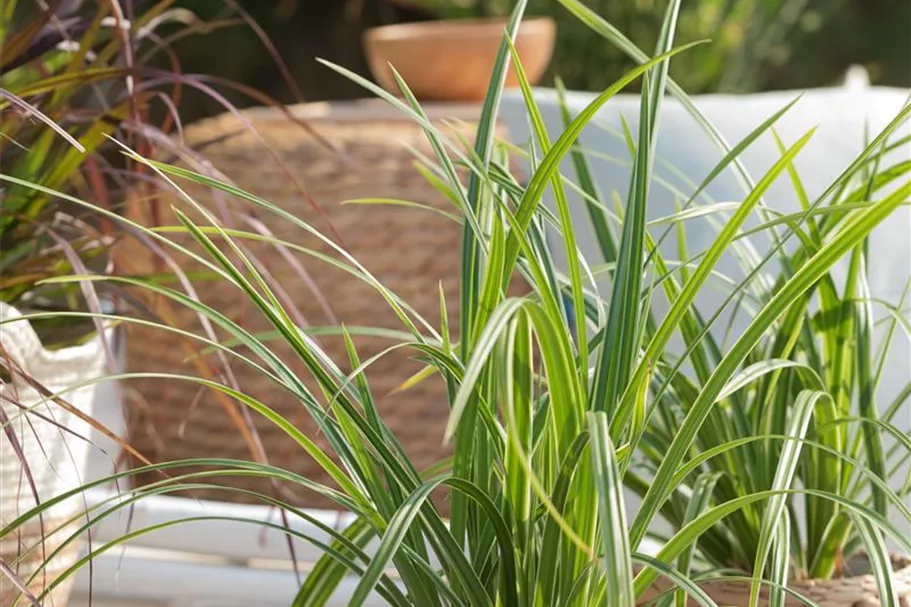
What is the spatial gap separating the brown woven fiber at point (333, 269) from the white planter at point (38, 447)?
0.67 metres

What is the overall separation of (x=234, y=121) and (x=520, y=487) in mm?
1122

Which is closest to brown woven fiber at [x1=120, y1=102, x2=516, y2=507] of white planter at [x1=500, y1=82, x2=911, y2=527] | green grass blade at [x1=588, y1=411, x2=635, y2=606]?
white planter at [x1=500, y1=82, x2=911, y2=527]

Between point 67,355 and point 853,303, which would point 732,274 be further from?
point 67,355

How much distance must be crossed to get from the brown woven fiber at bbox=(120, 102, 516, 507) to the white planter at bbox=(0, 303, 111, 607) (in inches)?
26.6

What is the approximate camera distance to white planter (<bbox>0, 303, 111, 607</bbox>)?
642mm

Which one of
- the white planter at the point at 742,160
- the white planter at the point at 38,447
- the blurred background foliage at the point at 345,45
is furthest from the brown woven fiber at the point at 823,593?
the blurred background foliage at the point at 345,45

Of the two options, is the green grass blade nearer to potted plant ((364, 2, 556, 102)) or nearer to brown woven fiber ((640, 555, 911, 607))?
brown woven fiber ((640, 555, 911, 607))

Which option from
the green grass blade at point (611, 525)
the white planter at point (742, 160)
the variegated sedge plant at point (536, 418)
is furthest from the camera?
the white planter at point (742, 160)

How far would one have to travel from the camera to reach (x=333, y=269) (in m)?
1.42

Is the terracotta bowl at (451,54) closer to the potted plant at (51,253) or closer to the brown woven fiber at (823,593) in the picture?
the potted plant at (51,253)

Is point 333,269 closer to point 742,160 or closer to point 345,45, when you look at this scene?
point 742,160

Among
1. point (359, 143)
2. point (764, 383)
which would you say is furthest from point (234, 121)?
point (764, 383)

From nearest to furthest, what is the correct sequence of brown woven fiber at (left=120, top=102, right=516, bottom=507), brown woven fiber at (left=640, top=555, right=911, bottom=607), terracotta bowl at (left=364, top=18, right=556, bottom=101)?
1. brown woven fiber at (left=640, top=555, right=911, bottom=607)
2. brown woven fiber at (left=120, top=102, right=516, bottom=507)
3. terracotta bowl at (left=364, top=18, right=556, bottom=101)

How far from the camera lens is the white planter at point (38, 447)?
0.64m
